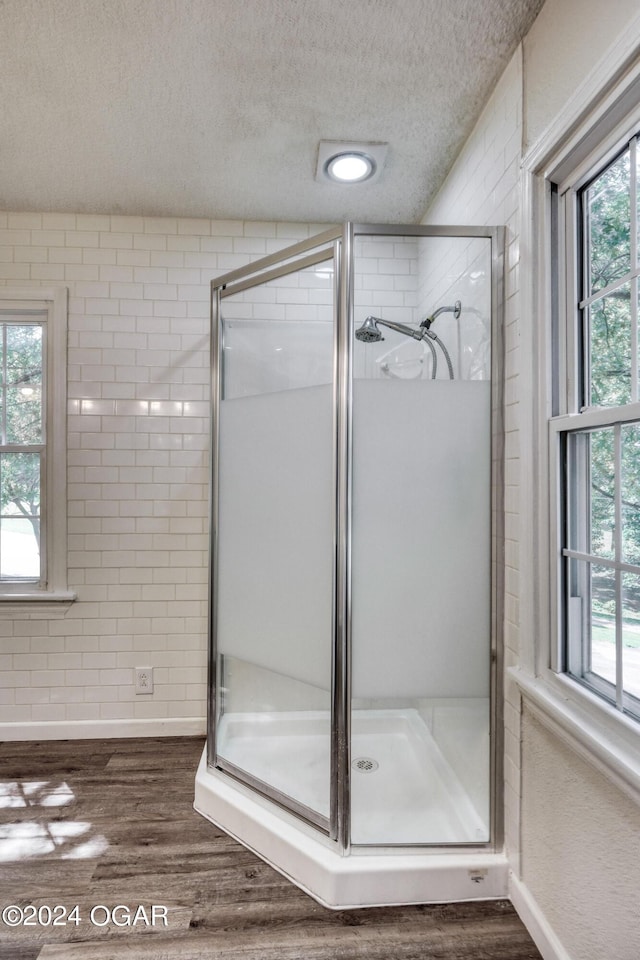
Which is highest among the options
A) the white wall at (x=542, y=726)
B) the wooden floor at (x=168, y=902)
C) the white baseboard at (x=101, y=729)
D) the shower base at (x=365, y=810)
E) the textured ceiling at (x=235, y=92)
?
the textured ceiling at (x=235, y=92)

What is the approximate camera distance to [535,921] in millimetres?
1439

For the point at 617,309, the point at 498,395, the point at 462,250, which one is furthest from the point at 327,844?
the point at 462,250

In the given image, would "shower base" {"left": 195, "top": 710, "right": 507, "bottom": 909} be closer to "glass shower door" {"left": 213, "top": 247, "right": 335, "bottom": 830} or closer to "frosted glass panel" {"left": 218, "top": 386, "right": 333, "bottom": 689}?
"glass shower door" {"left": 213, "top": 247, "right": 335, "bottom": 830}

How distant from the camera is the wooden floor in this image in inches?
→ 55.8

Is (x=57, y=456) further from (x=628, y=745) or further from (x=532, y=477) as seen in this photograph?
(x=628, y=745)

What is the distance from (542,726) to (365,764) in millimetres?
692

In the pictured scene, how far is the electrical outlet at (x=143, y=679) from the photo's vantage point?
2627mm

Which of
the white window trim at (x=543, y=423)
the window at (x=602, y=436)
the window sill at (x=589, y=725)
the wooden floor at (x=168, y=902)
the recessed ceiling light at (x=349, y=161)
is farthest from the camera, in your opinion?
the recessed ceiling light at (x=349, y=161)

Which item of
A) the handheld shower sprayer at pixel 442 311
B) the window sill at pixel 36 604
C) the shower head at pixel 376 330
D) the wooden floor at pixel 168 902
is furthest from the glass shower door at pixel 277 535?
the window sill at pixel 36 604

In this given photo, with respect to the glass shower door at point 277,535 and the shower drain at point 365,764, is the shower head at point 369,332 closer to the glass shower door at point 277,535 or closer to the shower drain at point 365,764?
the glass shower door at point 277,535

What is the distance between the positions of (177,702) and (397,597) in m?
1.56

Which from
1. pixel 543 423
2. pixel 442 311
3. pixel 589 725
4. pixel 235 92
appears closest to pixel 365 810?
pixel 589 725

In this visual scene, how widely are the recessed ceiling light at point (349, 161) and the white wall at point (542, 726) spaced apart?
1.36 feet

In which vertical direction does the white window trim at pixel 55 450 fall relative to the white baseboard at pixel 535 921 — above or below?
above
